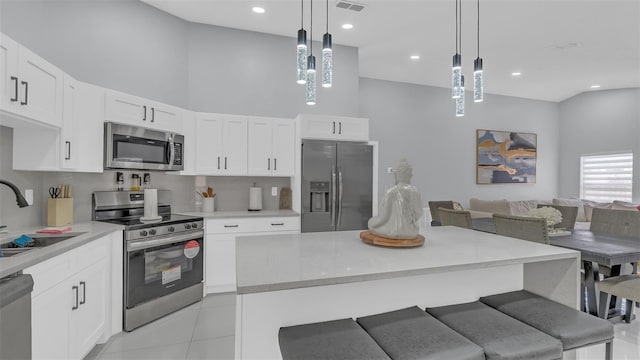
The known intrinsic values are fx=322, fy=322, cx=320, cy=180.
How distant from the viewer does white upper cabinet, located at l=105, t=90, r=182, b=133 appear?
9.62 ft

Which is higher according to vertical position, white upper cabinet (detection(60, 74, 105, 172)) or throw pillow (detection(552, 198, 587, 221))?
white upper cabinet (detection(60, 74, 105, 172))

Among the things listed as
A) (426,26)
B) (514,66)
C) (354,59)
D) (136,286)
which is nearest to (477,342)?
(136,286)

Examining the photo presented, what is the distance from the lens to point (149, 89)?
3.67 metres

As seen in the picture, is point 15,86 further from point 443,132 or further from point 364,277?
point 443,132

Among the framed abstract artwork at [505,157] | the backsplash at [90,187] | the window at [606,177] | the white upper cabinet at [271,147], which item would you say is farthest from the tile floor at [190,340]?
the window at [606,177]

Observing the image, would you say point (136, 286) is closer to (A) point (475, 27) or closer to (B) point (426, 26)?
(B) point (426, 26)

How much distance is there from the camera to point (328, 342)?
1307mm

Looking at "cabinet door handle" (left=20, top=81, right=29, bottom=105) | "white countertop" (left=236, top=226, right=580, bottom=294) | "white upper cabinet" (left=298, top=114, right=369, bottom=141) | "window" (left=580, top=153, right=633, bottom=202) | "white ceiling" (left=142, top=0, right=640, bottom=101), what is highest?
"white ceiling" (left=142, top=0, right=640, bottom=101)

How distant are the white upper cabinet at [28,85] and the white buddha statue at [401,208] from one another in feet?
7.38

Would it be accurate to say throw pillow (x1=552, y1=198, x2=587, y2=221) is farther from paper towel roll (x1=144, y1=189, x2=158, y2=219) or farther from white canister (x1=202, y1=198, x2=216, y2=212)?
paper towel roll (x1=144, y1=189, x2=158, y2=219)

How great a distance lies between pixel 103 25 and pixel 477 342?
4.16 metres

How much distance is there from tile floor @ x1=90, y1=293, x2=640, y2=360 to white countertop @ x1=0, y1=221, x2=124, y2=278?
0.90 m

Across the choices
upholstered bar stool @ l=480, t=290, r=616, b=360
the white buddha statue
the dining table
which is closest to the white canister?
the white buddha statue

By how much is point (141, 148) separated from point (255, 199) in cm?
144
